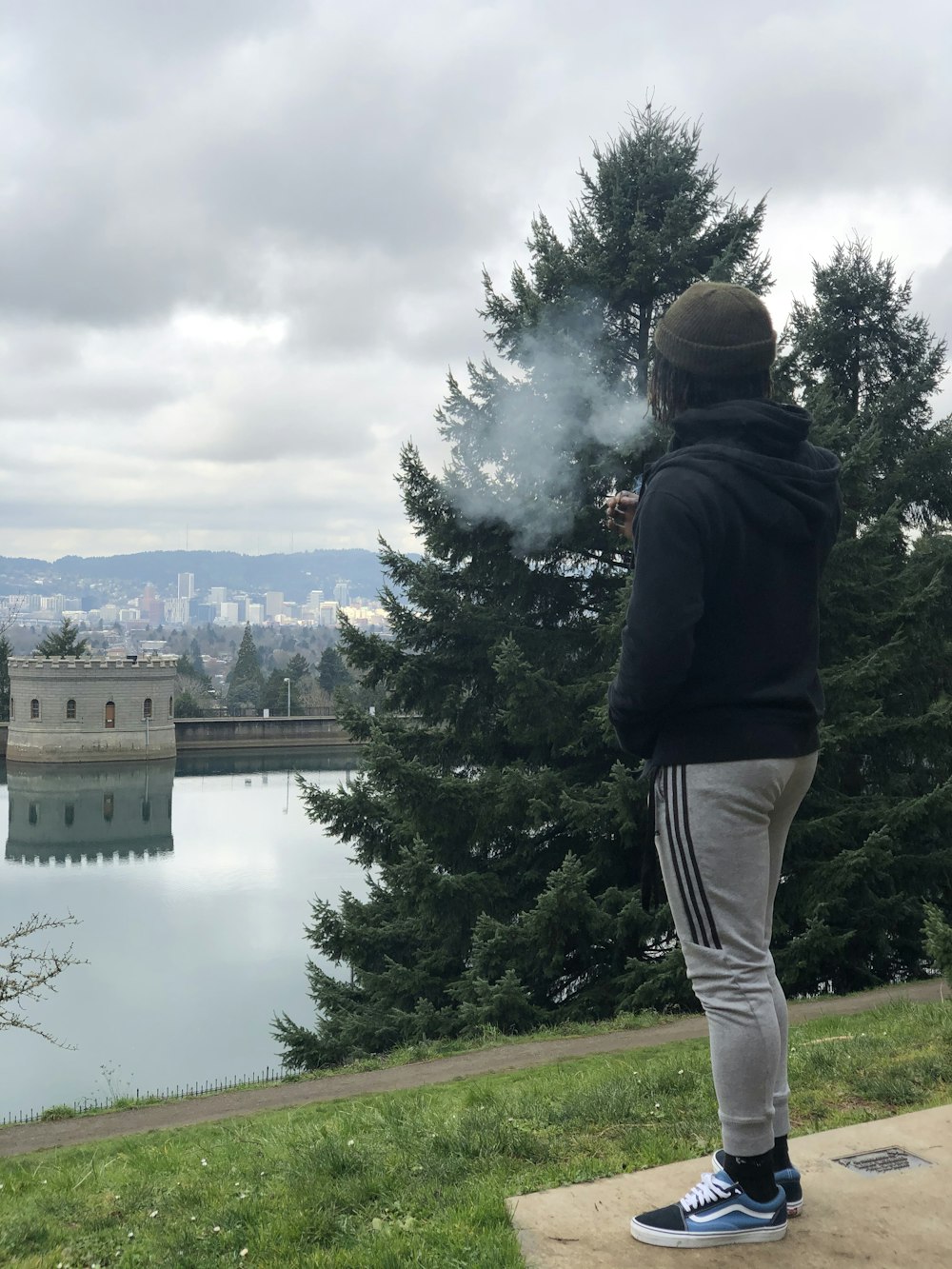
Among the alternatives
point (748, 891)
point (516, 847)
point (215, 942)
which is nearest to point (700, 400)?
point (748, 891)

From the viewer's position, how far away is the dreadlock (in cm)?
254

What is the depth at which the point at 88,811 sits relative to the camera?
48.5 metres

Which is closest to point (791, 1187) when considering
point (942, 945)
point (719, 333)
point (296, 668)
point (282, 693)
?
point (719, 333)

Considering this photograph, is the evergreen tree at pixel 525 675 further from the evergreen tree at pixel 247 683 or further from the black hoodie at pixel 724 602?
the evergreen tree at pixel 247 683

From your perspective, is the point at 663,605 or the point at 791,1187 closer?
the point at 663,605

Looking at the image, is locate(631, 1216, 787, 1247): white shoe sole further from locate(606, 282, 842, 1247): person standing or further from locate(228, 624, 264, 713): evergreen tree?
locate(228, 624, 264, 713): evergreen tree

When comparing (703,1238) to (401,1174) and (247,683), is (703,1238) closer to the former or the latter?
(401,1174)

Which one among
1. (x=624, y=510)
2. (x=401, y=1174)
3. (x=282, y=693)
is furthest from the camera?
(x=282, y=693)

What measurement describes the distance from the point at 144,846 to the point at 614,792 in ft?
102

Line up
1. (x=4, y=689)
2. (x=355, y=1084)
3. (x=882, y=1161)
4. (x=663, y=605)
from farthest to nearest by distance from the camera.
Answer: (x=4, y=689) < (x=355, y=1084) < (x=882, y=1161) < (x=663, y=605)

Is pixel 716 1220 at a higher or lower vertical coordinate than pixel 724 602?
lower

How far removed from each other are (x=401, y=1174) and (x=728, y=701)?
1.75 m

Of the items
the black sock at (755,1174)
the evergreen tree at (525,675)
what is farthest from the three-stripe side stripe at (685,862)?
the evergreen tree at (525,675)

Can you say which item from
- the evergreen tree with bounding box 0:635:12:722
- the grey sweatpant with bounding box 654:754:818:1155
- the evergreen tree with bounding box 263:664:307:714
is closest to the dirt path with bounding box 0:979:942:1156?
the grey sweatpant with bounding box 654:754:818:1155
